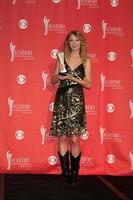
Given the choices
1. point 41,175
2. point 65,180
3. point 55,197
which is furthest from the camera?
point 41,175

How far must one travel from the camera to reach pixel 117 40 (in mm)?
4289

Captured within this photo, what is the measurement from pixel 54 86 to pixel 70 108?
57 centimetres

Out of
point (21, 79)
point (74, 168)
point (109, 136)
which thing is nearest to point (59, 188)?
point (74, 168)

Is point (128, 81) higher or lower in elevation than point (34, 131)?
higher

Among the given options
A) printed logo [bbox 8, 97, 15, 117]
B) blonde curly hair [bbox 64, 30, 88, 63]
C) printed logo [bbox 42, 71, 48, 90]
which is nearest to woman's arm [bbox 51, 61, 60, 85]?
blonde curly hair [bbox 64, 30, 88, 63]

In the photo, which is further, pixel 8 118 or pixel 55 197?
pixel 8 118

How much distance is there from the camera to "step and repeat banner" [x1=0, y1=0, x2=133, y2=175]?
413cm

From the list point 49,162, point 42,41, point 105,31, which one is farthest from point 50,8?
point 49,162

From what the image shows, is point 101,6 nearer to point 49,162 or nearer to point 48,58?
point 48,58

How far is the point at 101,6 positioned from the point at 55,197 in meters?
2.10

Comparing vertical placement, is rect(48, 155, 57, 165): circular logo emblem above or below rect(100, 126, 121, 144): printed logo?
below

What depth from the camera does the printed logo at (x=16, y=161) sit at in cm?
416

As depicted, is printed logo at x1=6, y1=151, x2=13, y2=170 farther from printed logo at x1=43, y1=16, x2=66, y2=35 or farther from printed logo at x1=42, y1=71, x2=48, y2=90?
printed logo at x1=43, y1=16, x2=66, y2=35

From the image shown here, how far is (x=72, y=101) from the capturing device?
371 cm
